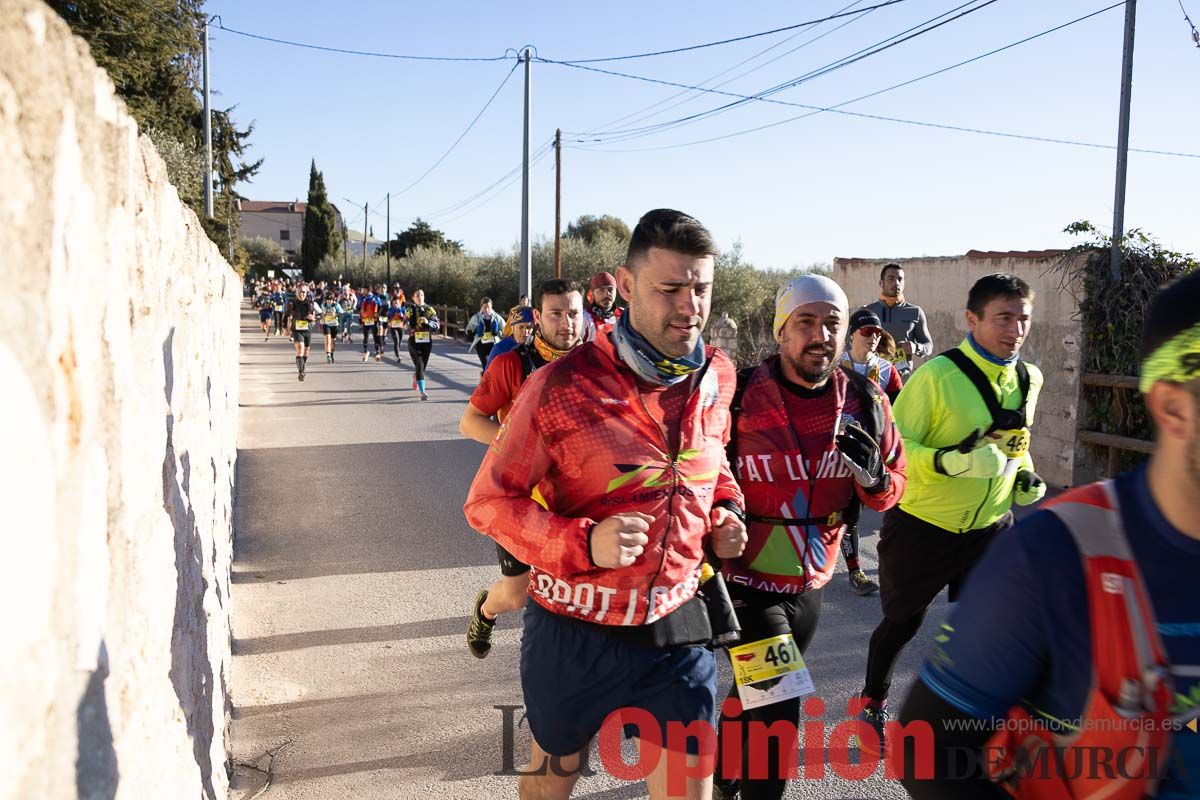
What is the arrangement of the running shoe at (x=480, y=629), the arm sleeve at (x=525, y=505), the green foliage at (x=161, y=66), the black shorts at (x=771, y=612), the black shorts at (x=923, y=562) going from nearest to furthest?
the arm sleeve at (x=525, y=505) → the black shorts at (x=771, y=612) → the black shorts at (x=923, y=562) → the running shoe at (x=480, y=629) → the green foliage at (x=161, y=66)

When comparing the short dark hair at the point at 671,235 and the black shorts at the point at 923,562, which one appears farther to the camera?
the black shorts at the point at 923,562

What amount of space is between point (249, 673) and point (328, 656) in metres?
0.43

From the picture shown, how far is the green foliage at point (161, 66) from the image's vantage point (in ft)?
60.1

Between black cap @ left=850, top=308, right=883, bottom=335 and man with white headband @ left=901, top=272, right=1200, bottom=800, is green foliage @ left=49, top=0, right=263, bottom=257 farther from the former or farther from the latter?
man with white headband @ left=901, top=272, right=1200, bottom=800

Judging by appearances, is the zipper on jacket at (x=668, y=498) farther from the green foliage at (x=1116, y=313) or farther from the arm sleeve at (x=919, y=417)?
the green foliage at (x=1116, y=313)

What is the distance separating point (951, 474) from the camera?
13.0 feet

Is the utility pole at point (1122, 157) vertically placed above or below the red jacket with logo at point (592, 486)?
above

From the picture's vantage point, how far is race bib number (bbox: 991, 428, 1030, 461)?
4.13m

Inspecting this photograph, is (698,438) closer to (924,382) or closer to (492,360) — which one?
(924,382)

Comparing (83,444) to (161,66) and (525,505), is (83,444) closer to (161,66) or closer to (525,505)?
(525,505)

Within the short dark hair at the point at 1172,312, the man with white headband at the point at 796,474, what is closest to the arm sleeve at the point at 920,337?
the man with white headband at the point at 796,474

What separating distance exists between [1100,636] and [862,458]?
1889mm

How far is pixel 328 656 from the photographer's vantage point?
5102mm

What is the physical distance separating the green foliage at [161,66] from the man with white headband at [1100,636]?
44.0ft
